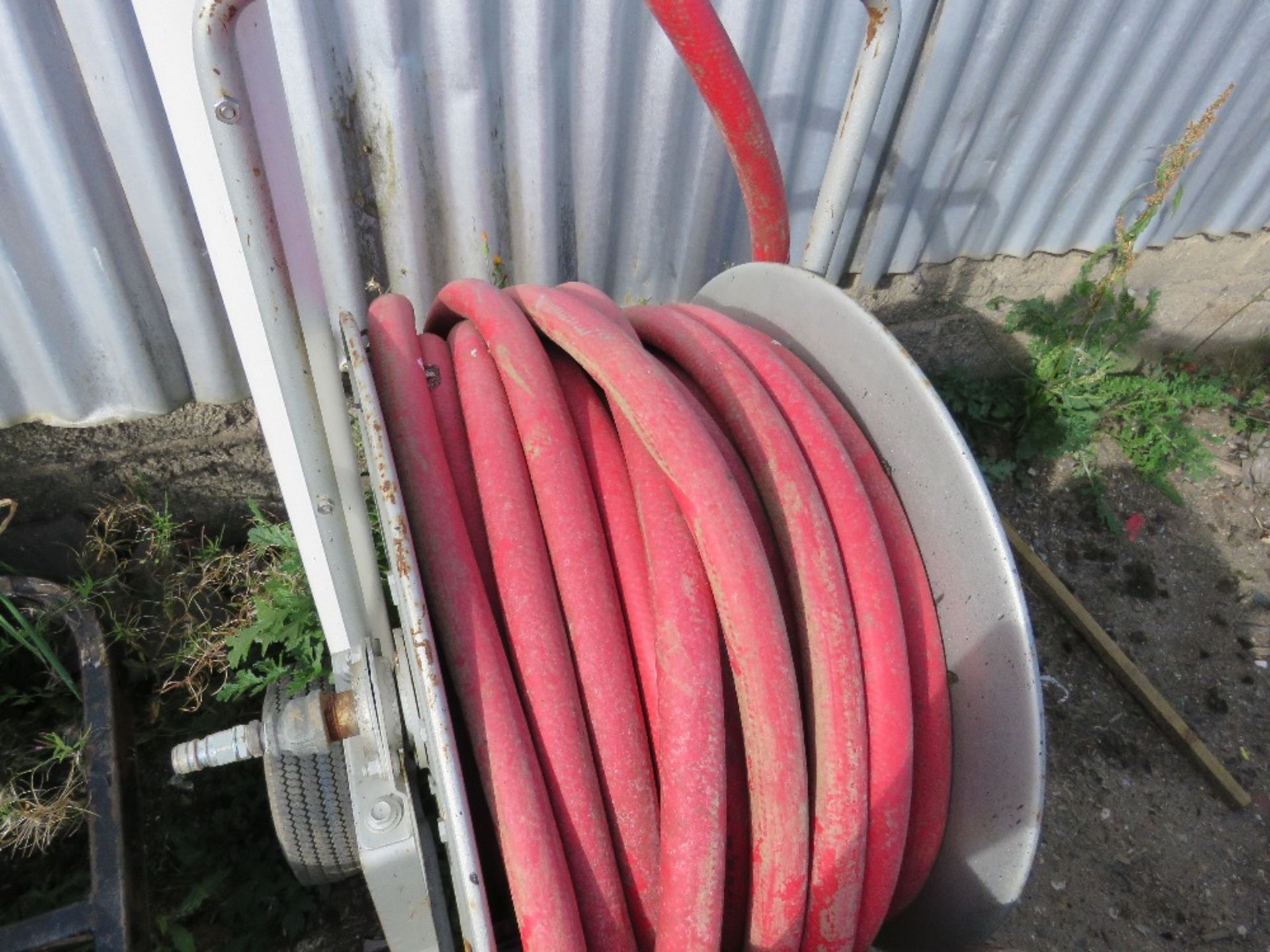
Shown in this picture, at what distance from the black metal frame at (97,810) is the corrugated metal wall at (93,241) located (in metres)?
0.54

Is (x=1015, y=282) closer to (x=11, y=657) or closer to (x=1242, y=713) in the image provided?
(x=1242, y=713)

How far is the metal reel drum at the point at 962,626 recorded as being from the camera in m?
1.36

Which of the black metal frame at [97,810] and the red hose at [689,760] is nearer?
the red hose at [689,760]

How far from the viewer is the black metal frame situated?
1843 millimetres

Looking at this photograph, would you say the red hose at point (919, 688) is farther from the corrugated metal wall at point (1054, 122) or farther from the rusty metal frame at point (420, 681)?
the corrugated metal wall at point (1054, 122)

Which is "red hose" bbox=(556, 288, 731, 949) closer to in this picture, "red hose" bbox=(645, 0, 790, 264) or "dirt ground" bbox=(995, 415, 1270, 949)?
"red hose" bbox=(645, 0, 790, 264)

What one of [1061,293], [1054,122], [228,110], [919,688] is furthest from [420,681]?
[1061,293]

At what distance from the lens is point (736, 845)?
1.36 m

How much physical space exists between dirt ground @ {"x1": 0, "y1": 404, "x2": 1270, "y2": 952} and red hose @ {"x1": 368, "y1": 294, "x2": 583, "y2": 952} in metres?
1.40

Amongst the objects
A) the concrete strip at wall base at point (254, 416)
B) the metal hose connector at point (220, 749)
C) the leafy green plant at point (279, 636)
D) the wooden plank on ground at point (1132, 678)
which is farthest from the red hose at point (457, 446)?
the wooden plank on ground at point (1132, 678)

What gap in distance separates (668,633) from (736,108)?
0.95 m

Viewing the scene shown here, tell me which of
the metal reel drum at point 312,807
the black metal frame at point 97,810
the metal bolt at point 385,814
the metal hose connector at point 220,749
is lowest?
the black metal frame at point 97,810

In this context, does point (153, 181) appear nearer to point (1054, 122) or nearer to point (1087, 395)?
point (1054, 122)

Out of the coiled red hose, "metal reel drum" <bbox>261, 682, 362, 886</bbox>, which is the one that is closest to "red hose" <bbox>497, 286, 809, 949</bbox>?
the coiled red hose
